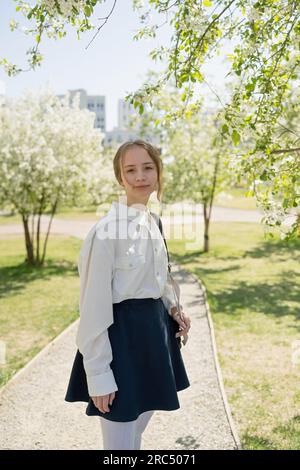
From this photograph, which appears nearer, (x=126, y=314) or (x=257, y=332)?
(x=126, y=314)

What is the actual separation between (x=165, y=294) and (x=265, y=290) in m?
9.03

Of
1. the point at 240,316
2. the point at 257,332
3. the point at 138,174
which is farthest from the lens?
the point at 240,316

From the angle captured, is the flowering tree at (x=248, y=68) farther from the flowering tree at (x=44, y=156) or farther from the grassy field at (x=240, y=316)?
the flowering tree at (x=44, y=156)

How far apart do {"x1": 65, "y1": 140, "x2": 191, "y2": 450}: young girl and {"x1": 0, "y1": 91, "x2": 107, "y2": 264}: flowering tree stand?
420 inches

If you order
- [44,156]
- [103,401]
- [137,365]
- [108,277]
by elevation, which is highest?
[44,156]

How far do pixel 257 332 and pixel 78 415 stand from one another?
4203 mm

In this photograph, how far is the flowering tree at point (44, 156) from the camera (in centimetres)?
1330

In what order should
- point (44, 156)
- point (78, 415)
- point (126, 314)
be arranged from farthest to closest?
point (44, 156), point (78, 415), point (126, 314)

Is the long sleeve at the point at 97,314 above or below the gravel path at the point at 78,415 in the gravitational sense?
above

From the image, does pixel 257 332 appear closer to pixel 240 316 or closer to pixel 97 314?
pixel 240 316

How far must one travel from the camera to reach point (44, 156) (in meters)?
13.5

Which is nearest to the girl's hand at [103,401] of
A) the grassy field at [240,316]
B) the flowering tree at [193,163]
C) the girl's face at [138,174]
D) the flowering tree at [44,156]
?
the girl's face at [138,174]

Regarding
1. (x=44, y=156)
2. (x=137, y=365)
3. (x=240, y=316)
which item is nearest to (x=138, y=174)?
(x=137, y=365)

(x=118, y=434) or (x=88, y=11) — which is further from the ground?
(x=88, y=11)
